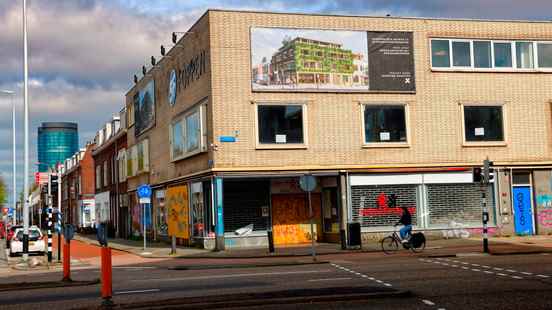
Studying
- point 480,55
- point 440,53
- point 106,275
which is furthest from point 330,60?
point 106,275

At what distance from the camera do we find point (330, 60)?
31.4 m

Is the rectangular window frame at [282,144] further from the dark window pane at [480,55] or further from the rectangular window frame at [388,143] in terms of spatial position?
the dark window pane at [480,55]

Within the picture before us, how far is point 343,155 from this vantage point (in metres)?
31.4

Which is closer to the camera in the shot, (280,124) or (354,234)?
(354,234)

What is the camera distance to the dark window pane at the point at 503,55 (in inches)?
1310

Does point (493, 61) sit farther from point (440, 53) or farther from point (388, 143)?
point (388, 143)

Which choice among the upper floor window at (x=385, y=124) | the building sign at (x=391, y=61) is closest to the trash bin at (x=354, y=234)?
the upper floor window at (x=385, y=124)

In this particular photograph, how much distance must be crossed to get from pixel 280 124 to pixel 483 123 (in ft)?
31.3

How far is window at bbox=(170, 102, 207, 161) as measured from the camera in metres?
31.5

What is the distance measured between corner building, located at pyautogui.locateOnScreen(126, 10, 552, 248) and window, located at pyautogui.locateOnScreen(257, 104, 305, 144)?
46mm

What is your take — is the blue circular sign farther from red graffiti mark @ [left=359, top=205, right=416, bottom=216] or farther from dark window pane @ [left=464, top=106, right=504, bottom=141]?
dark window pane @ [left=464, top=106, right=504, bottom=141]

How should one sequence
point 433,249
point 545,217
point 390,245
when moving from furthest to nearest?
1. point 545,217
2. point 433,249
3. point 390,245

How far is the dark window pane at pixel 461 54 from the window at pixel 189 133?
1152 centimetres

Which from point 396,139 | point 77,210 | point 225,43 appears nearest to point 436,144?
point 396,139
